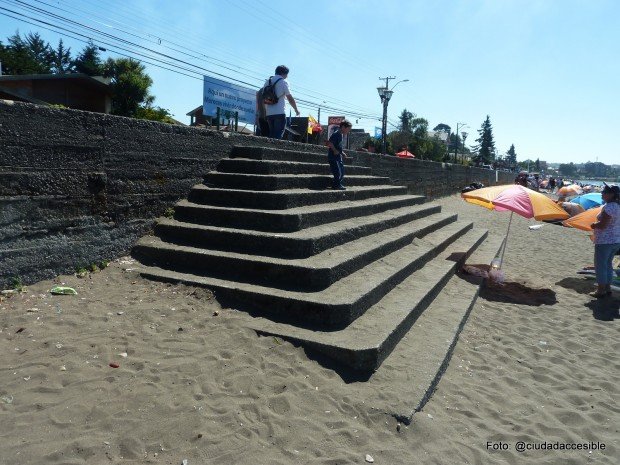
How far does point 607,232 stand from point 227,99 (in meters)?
11.1

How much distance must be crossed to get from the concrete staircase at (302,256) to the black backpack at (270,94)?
1.15m

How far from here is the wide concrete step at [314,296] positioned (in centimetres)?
375

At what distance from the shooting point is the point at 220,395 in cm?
288

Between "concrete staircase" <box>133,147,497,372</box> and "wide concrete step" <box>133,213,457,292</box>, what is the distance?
10 millimetres

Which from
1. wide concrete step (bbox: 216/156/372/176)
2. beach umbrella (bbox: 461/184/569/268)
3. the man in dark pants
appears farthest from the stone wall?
beach umbrella (bbox: 461/184/569/268)

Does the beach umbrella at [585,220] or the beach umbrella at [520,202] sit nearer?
the beach umbrella at [520,202]

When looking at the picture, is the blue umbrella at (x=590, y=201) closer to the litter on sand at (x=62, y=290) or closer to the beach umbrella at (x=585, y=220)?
the beach umbrella at (x=585, y=220)

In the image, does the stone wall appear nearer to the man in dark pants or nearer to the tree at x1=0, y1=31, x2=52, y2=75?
the man in dark pants

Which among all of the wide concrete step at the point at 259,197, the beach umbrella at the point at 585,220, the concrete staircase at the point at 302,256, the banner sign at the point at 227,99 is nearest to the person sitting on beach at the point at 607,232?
the beach umbrella at the point at 585,220

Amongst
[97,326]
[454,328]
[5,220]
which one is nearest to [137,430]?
[97,326]

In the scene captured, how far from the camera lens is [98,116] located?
464cm

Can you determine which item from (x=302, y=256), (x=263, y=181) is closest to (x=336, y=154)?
(x=263, y=181)

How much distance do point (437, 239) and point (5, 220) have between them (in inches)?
234

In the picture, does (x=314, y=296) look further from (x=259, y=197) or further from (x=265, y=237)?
(x=259, y=197)
